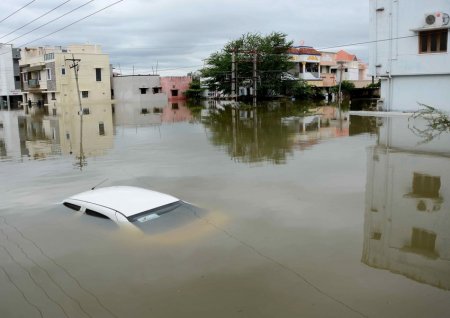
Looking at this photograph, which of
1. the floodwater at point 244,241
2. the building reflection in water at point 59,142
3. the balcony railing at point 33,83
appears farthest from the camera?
the balcony railing at point 33,83

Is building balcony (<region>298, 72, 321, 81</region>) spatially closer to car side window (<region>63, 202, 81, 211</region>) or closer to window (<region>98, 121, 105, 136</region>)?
window (<region>98, 121, 105, 136</region>)

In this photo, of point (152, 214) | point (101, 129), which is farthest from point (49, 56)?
point (152, 214)

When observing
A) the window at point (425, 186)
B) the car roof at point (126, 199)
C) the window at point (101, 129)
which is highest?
the window at point (101, 129)

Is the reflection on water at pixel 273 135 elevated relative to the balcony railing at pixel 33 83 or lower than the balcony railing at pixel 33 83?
lower

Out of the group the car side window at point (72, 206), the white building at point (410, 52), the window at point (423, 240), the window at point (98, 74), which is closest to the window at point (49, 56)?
the window at point (98, 74)

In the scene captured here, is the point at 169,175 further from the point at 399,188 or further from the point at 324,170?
the point at 399,188

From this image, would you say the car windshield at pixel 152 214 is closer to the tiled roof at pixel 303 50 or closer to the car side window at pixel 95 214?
the car side window at pixel 95 214

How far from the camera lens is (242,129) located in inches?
1051

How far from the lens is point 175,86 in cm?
8075

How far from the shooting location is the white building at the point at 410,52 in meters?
30.7

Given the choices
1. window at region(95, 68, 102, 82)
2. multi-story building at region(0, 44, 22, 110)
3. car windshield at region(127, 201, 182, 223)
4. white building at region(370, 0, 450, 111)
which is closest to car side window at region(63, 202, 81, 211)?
car windshield at region(127, 201, 182, 223)

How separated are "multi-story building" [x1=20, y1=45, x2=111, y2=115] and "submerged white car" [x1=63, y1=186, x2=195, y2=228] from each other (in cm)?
5236

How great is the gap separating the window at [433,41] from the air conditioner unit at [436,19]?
807 millimetres

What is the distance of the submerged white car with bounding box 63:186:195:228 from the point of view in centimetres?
884
